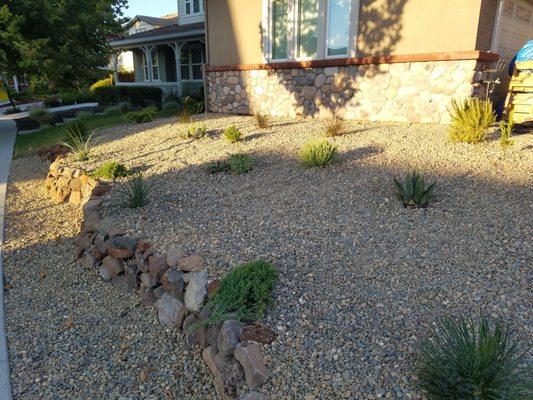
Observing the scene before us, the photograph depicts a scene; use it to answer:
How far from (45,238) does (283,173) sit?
11.5 feet

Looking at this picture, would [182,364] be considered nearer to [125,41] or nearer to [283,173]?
[283,173]

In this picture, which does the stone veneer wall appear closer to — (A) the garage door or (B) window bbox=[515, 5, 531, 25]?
(A) the garage door

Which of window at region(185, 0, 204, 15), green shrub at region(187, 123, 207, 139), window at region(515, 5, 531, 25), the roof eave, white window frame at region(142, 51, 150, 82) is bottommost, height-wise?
green shrub at region(187, 123, 207, 139)

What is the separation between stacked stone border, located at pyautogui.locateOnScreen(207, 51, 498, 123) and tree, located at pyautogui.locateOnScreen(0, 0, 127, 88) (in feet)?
12.4

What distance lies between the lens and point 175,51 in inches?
721

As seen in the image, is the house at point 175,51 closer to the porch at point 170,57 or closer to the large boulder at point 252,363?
the porch at point 170,57

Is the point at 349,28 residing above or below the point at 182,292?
above

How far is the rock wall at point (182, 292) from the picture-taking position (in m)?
2.73

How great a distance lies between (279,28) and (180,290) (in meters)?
8.34

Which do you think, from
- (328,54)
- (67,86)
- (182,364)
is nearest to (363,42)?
(328,54)

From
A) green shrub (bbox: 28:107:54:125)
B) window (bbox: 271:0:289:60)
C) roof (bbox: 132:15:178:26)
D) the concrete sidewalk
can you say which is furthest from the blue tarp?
roof (bbox: 132:15:178:26)

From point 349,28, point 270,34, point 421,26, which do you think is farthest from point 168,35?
point 421,26

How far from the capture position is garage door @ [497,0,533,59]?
833 cm

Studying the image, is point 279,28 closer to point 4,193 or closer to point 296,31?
point 296,31
